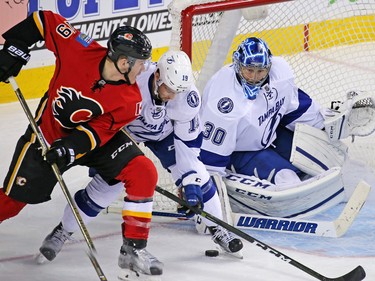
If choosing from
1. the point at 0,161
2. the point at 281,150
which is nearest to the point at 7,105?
the point at 0,161

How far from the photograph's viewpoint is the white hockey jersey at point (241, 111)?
475 cm

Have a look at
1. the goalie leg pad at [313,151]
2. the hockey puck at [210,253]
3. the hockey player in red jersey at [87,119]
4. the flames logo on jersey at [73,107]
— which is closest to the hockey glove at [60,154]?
the hockey player in red jersey at [87,119]

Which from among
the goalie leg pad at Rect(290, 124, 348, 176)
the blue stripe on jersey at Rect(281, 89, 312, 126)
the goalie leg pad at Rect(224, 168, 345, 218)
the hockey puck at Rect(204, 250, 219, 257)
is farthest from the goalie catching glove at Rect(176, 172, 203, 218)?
the blue stripe on jersey at Rect(281, 89, 312, 126)

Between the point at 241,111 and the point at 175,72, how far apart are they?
2.51 ft

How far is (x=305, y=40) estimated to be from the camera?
614 centimetres

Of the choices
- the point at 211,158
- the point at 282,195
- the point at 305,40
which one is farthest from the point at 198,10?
the point at 305,40

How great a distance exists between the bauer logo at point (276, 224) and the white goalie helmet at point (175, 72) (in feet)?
2.72

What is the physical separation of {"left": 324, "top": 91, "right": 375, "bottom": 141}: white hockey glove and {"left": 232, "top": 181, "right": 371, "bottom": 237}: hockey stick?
46 centimetres

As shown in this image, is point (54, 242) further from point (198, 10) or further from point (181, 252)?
point (198, 10)

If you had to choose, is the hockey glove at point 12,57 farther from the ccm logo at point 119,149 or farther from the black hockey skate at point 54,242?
the black hockey skate at point 54,242

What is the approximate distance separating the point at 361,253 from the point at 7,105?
2.79 meters

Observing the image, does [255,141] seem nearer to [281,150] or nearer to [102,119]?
[281,150]

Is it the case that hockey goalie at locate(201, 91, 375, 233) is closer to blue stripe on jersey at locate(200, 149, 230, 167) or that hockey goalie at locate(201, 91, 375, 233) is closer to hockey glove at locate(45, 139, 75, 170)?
blue stripe on jersey at locate(200, 149, 230, 167)

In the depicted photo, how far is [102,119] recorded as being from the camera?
12.9 ft
